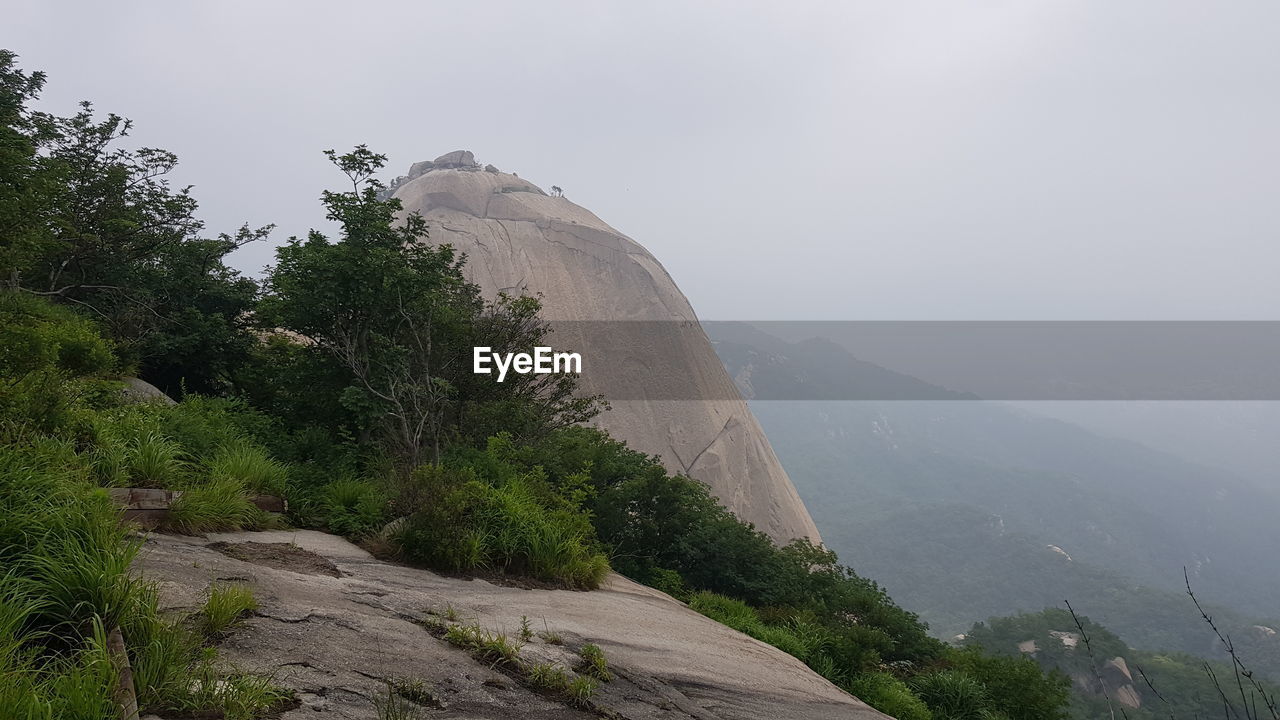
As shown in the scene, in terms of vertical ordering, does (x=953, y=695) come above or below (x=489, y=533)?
below

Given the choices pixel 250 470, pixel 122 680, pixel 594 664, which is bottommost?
pixel 594 664

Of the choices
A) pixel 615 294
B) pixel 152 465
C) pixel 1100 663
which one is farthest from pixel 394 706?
pixel 1100 663

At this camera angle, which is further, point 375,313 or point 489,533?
point 375,313

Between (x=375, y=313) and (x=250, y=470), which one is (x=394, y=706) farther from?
(x=375, y=313)

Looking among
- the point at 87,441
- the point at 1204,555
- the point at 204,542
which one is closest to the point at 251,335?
the point at 87,441

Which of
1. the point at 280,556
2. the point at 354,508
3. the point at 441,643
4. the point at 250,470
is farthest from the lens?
the point at 354,508

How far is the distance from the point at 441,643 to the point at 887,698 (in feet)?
23.5

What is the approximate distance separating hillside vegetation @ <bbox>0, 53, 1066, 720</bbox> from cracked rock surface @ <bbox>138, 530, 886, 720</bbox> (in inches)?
10.2

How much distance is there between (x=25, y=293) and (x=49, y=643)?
14.5 meters

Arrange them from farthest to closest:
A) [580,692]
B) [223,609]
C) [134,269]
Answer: [134,269] < [580,692] < [223,609]

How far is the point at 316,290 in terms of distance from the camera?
36.6 feet

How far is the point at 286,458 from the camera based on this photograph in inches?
360

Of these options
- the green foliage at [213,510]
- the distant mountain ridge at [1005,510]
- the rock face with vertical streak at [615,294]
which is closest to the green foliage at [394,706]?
the green foliage at [213,510]

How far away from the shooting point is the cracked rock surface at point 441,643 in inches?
145
